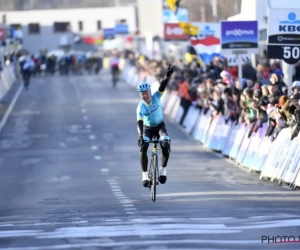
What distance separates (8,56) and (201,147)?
44107mm

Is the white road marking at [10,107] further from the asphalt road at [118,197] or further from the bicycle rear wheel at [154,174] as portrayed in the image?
the bicycle rear wheel at [154,174]

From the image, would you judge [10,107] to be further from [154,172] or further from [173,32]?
[154,172]

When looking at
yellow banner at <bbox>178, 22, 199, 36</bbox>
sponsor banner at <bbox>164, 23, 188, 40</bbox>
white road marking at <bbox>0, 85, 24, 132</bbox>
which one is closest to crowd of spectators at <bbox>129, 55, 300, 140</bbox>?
yellow banner at <bbox>178, 22, 199, 36</bbox>

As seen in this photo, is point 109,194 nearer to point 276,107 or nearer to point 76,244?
point 276,107

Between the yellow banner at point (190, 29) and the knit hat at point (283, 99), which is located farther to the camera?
the yellow banner at point (190, 29)

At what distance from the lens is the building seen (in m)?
135

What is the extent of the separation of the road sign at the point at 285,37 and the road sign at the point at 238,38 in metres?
5.88

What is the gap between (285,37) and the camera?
24109 mm

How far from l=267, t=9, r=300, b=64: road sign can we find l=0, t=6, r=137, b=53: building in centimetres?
10883

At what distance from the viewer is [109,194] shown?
66.3 feet

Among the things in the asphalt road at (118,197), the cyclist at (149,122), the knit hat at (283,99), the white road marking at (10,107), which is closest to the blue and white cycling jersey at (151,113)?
the cyclist at (149,122)

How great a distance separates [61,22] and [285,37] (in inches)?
4504

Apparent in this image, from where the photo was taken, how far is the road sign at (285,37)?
24.0 m

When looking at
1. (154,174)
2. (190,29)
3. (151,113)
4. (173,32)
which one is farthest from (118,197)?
(173,32)
